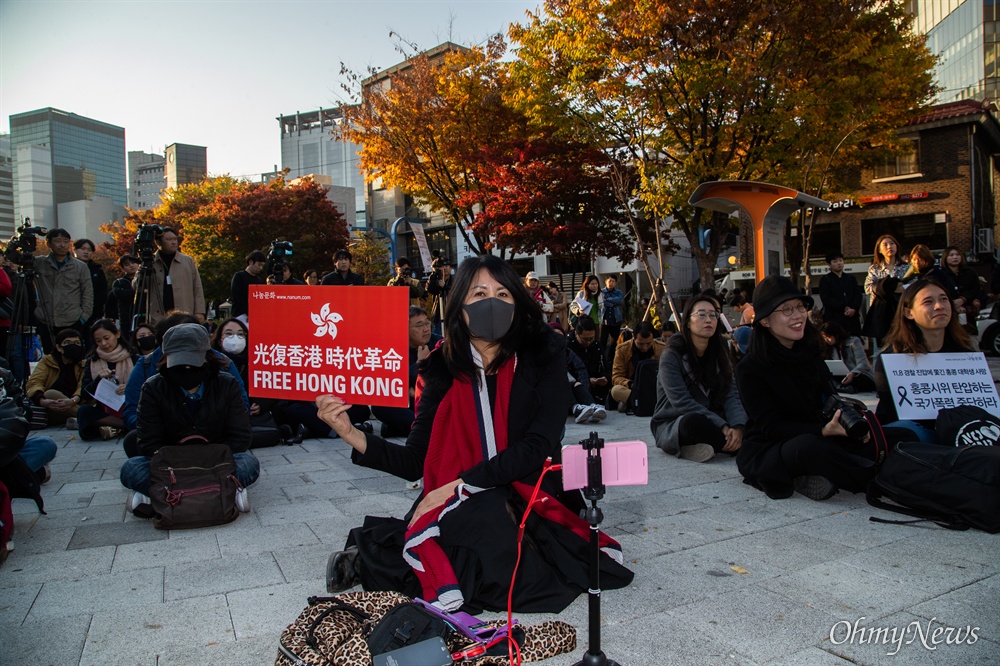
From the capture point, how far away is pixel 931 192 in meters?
24.9

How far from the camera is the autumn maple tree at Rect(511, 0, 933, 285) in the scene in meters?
11.3

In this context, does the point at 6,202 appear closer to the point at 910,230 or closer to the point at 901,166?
the point at 901,166

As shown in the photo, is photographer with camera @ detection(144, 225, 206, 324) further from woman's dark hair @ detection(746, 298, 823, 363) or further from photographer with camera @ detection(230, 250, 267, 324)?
woman's dark hair @ detection(746, 298, 823, 363)

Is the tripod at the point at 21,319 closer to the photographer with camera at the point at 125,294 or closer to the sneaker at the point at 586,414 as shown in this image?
the photographer with camera at the point at 125,294

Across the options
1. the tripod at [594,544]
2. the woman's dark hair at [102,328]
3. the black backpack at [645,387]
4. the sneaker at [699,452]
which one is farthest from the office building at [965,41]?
the tripod at [594,544]

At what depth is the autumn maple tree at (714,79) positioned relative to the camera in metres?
11.3

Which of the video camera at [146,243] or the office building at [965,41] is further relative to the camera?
the office building at [965,41]

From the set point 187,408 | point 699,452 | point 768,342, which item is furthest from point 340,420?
point 699,452

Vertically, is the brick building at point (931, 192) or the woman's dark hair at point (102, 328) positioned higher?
the brick building at point (931, 192)

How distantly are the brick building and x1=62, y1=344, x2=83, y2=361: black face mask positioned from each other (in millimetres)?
23247

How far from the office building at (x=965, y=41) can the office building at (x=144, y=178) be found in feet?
460

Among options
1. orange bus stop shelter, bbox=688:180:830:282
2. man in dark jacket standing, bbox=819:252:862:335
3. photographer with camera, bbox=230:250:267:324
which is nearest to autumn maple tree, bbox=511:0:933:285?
orange bus stop shelter, bbox=688:180:830:282

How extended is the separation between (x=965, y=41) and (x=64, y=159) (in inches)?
5155

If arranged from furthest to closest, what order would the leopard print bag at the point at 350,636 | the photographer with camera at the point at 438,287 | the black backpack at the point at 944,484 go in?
the photographer with camera at the point at 438,287, the black backpack at the point at 944,484, the leopard print bag at the point at 350,636
